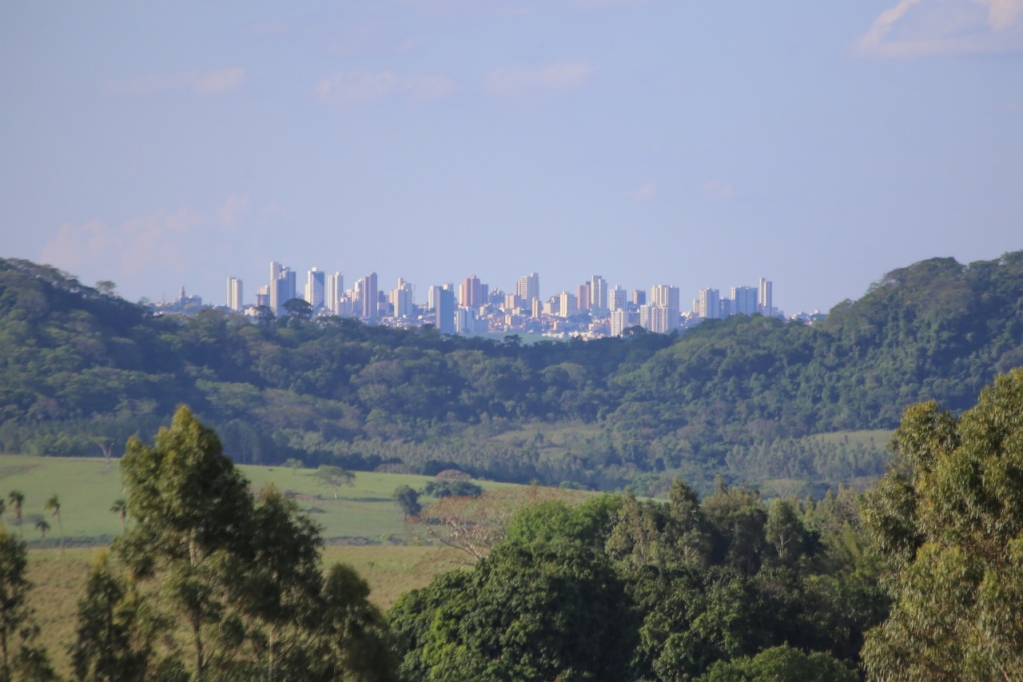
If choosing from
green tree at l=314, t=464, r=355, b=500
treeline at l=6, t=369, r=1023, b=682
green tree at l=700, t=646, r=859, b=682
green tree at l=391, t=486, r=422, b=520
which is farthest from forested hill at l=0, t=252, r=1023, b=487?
treeline at l=6, t=369, r=1023, b=682

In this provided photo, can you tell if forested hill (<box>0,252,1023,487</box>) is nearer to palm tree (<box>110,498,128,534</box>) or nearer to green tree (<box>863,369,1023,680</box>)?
palm tree (<box>110,498,128,534</box>)

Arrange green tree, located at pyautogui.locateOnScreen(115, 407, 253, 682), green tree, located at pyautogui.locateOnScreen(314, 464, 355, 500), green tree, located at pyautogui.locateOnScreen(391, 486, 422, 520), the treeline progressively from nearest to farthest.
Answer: the treeline < green tree, located at pyautogui.locateOnScreen(115, 407, 253, 682) < green tree, located at pyautogui.locateOnScreen(391, 486, 422, 520) < green tree, located at pyautogui.locateOnScreen(314, 464, 355, 500)

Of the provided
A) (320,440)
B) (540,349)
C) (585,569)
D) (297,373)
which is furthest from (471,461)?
(585,569)

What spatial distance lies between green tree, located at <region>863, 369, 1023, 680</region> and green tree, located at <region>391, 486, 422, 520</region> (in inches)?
2293

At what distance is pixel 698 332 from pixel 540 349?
1845cm

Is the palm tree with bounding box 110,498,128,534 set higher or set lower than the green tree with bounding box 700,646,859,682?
higher

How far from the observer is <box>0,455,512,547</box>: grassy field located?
57.6 meters

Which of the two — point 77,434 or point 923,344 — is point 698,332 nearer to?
point 923,344

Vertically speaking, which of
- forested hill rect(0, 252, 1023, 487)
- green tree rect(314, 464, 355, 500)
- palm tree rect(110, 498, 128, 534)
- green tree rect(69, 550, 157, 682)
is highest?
forested hill rect(0, 252, 1023, 487)

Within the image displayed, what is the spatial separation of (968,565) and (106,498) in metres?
57.1

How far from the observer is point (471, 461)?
4286 inches

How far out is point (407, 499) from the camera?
7362 centimetres

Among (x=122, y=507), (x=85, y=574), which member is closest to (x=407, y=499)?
(x=85, y=574)

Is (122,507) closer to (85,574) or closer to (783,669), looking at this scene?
(85,574)
